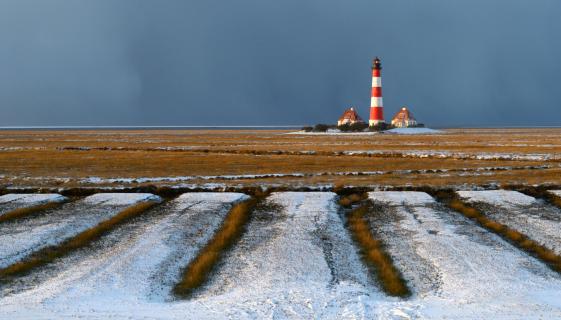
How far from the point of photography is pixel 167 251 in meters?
14.6

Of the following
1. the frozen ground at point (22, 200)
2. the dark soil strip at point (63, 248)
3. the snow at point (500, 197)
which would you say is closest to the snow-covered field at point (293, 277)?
the dark soil strip at point (63, 248)

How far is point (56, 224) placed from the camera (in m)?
18.2

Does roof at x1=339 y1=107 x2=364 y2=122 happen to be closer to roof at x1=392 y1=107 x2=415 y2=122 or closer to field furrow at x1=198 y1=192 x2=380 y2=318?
roof at x1=392 y1=107 x2=415 y2=122

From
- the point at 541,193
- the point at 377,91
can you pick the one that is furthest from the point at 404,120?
the point at 541,193

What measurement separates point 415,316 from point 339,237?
6551 mm

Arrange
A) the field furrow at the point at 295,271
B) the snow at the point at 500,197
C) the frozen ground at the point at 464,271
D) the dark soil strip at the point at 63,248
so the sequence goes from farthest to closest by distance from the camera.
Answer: the snow at the point at 500,197, the dark soil strip at the point at 63,248, the field furrow at the point at 295,271, the frozen ground at the point at 464,271

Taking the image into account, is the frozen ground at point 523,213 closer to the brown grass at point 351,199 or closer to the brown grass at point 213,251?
the brown grass at point 351,199

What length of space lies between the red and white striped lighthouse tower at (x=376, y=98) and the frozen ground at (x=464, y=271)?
294ft

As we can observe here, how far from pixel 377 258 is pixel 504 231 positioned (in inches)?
213

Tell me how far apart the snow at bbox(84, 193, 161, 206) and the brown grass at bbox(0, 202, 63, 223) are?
51.0 inches

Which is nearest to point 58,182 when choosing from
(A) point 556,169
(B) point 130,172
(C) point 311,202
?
(B) point 130,172

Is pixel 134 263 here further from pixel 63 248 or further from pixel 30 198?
pixel 30 198

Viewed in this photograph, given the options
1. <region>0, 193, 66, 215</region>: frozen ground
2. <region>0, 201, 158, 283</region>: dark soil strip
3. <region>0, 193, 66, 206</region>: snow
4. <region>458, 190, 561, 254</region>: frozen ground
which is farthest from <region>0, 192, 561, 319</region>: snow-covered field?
<region>0, 193, 66, 206</region>: snow

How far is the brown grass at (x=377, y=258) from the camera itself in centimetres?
1154
